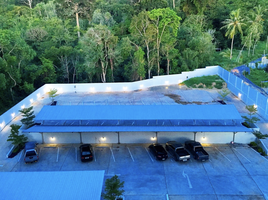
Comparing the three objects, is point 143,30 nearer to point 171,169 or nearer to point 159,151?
point 159,151

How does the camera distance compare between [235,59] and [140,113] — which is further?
[235,59]

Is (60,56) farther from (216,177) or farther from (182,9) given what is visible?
(216,177)

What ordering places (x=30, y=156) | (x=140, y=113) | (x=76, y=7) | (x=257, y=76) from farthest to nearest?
1. (x=76, y=7)
2. (x=257, y=76)
3. (x=140, y=113)
4. (x=30, y=156)

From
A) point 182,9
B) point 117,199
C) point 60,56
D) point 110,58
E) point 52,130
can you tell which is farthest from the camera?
point 182,9

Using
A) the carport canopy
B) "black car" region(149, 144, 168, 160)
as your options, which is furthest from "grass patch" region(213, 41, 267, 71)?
"black car" region(149, 144, 168, 160)

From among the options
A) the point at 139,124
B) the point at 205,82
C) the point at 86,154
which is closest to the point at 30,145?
the point at 86,154

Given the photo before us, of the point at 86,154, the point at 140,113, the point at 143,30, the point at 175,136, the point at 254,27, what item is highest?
the point at 254,27

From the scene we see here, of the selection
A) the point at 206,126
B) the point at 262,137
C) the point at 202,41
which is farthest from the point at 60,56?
Answer: the point at 262,137
